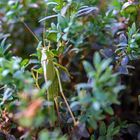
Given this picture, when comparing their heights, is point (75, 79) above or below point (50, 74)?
below

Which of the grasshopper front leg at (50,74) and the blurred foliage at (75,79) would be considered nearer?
the blurred foliage at (75,79)

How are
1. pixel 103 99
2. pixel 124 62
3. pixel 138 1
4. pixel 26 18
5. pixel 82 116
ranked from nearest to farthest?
pixel 103 99
pixel 82 116
pixel 124 62
pixel 138 1
pixel 26 18

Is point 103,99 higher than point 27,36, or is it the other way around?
point 103,99

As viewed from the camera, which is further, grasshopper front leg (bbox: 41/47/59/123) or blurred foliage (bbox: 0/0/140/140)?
grasshopper front leg (bbox: 41/47/59/123)

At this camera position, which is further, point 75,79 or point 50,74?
point 75,79

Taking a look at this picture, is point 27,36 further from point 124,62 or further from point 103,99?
point 103,99

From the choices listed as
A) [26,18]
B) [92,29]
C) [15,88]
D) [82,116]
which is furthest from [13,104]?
[26,18]

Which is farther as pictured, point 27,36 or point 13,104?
point 27,36

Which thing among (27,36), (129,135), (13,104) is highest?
(13,104)
